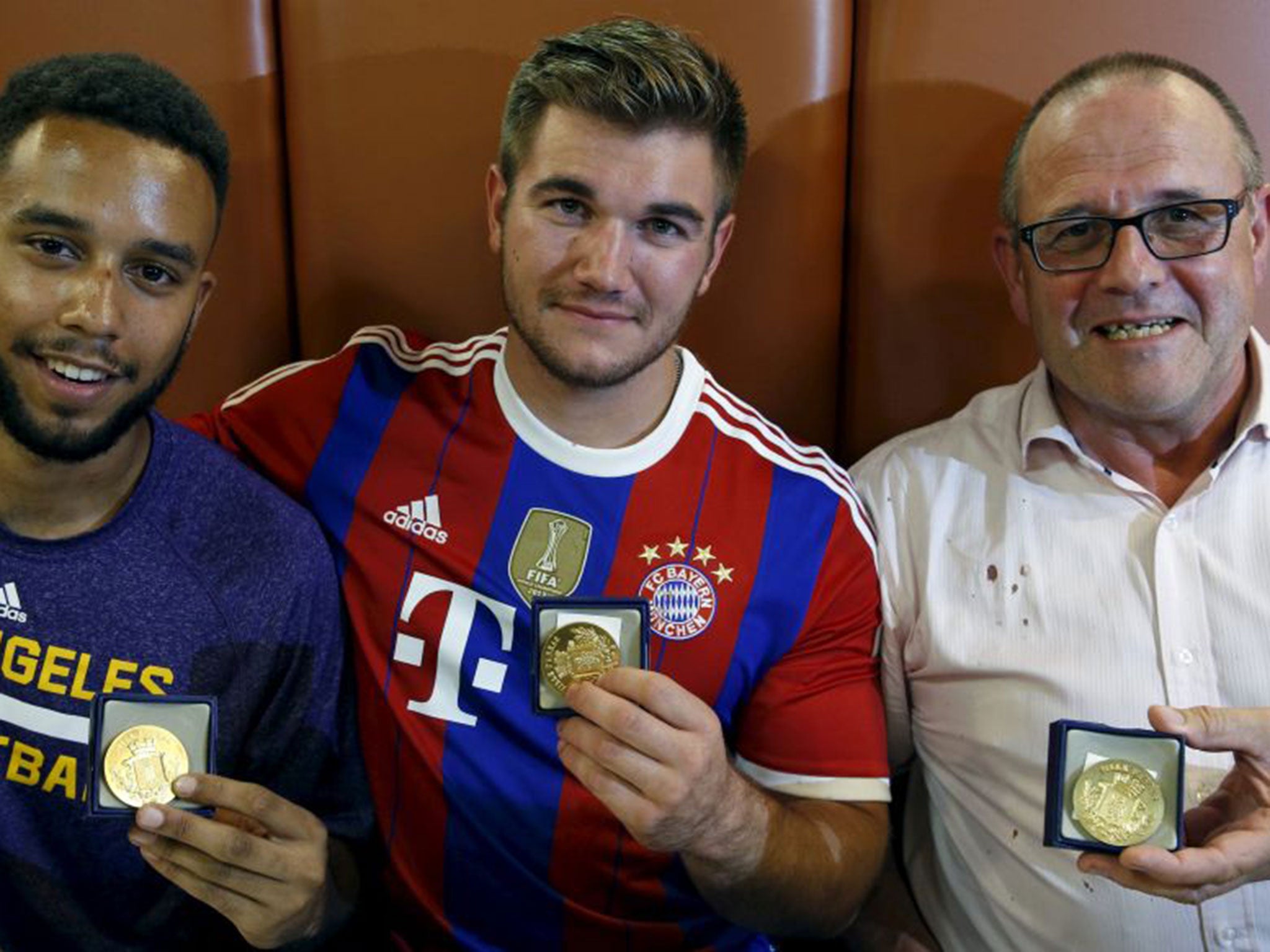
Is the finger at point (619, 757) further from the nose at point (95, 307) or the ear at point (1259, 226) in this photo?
the ear at point (1259, 226)

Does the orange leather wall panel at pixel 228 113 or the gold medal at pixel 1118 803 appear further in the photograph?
the orange leather wall panel at pixel 228 113

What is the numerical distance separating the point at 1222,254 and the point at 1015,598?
1.61 feet

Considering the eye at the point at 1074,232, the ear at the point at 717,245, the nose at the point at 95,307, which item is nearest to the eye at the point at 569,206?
the ear at the point at 717,245

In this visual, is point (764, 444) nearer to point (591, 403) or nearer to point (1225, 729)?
point (591, 403)

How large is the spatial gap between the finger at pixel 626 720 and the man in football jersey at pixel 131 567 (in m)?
0.35

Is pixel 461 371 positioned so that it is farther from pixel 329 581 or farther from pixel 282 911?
pixel 282 911

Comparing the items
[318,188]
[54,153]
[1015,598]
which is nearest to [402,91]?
[318,188]

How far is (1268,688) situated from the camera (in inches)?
55.2

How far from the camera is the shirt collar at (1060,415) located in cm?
148

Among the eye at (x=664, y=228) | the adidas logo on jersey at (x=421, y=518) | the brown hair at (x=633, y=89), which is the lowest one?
the adidas logo on jersey at (x=421, y=518)

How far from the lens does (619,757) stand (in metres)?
1.11

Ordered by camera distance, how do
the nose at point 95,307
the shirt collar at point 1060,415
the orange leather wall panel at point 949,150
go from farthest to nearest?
1. the orange leather wall panel at point 949,150
2. the shirt collar at point 1060,415
3. the nose at point 95,307

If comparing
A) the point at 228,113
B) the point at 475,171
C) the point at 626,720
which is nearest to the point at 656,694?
the point at 626,720

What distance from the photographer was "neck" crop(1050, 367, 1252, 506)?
1532 millimetres
